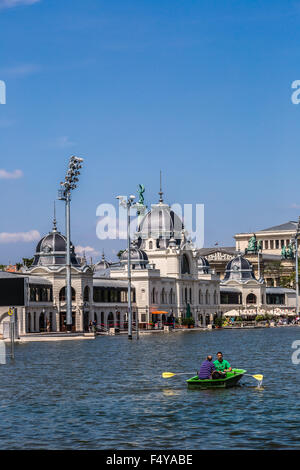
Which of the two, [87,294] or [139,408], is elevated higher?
[87,294]

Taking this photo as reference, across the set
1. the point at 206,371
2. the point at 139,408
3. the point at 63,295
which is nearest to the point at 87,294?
the point at 63,295

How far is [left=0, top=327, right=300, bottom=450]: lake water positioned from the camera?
37.1 meters

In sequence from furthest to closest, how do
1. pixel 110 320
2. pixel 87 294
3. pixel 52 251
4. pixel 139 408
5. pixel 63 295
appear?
pixel 110 320, pixel 87 294, pixel 52 251, pixel 63 295, pixel 139 408

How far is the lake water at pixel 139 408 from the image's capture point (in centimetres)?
3712

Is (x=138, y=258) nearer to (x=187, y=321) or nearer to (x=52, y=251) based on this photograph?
(x=187, y=321)

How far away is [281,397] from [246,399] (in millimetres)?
2081

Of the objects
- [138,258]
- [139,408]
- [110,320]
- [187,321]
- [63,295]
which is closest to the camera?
[139,408]

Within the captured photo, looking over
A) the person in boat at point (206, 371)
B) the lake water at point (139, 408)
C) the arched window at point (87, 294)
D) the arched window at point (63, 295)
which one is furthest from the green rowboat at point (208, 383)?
the arched window at point (87, 294)

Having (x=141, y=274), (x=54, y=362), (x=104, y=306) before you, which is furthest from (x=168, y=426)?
(x=141, y=274)

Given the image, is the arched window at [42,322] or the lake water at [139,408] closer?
the lake water at [139,408]

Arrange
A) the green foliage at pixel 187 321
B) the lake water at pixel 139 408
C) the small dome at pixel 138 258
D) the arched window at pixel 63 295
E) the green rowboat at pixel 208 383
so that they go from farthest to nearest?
the green foliage at pixel 187 321
the small dome at pixel 138 258
the arched window at pixel 63 295
the green rowboat at pixel 208 383
the lake water at pixel 139 408

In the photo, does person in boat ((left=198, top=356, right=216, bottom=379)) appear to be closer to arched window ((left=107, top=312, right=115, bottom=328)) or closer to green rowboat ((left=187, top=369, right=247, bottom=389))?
green rowboat ((left=187, top=369, right=247, bottom=389))

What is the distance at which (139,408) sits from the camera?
46344 mm

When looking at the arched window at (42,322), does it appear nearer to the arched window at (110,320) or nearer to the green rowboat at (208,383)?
the arched window at (110,320)
